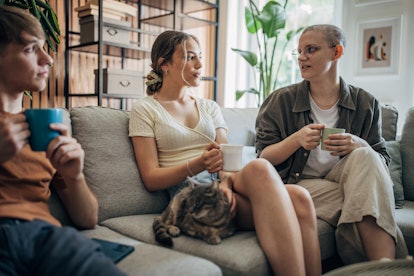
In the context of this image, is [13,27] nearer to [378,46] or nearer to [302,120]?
[302,120]

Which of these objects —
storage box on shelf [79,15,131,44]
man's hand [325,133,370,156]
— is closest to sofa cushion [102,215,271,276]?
man's hand [325,133,370,156]

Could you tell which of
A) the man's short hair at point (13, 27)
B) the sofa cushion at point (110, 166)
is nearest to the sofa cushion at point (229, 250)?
the sofa cushion at point (110, 166)

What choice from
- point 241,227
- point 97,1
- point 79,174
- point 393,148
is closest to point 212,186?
point 241,227

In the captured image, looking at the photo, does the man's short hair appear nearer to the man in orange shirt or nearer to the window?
the man in orange shirt

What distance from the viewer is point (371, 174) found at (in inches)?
61.6

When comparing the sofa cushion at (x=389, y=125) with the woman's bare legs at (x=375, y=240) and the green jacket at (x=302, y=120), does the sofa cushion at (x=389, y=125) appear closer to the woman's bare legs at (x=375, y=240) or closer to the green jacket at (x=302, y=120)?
the green jacket at (x=302, y=120)

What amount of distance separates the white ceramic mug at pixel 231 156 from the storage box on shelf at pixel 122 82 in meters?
1.96

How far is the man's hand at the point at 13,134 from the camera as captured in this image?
3.07 ft

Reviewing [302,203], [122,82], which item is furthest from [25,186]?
[122,82]

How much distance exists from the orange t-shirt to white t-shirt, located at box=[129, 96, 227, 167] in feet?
1.90

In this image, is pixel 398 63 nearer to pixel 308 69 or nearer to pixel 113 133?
pixel 308 69

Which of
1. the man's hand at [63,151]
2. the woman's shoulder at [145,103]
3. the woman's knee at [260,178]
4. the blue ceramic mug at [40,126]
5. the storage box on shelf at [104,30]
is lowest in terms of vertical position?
the woman's knee at [260,178]

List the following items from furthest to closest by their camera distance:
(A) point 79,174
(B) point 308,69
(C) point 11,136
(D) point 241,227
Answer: (B) point 308,69
(D) point 241,227
(A) point 79,174
(C) point 11,136

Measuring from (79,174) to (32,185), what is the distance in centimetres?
15
